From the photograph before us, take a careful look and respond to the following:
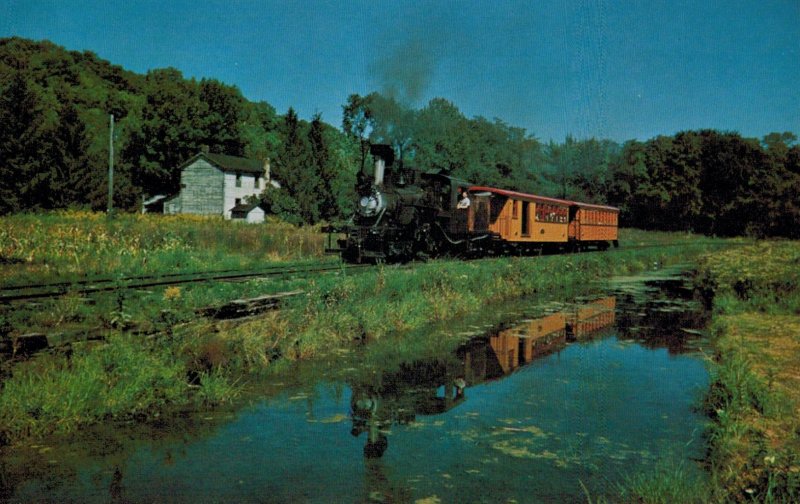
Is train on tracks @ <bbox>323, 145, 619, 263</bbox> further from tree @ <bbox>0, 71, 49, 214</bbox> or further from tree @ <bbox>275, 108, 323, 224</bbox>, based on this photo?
tree @ <bbox>0, 71, 49, 214</bbox>

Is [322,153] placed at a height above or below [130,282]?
above

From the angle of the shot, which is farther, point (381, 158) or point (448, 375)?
point (381, 158)

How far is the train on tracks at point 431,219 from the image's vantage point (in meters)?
19.3

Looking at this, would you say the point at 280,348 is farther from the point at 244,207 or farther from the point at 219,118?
the point at 219,118

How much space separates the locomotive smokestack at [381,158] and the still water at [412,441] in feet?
35.8

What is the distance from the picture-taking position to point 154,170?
216ft

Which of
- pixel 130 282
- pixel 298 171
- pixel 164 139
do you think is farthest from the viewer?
pixel 164 139

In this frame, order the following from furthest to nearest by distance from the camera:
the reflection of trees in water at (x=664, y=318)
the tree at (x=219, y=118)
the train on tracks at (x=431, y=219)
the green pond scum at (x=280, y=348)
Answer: the tree at (x=219, y=118) < the train on tracks at (x=431, y=219) < the reflection of trees in water at (x=664, y=318) < the green pond scum at (x=280, y=348)

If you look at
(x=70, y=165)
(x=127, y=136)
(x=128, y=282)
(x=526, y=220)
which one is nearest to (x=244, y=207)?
(x=70, y=165)

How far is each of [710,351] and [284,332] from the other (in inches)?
314

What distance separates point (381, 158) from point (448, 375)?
1251 cm

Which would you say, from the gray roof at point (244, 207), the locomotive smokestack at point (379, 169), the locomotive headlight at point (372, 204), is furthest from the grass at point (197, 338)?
the gray roof at point (244, 207)

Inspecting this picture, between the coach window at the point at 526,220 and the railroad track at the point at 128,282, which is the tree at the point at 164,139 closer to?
the coach window at the point at 526,220

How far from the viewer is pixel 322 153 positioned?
136ft
